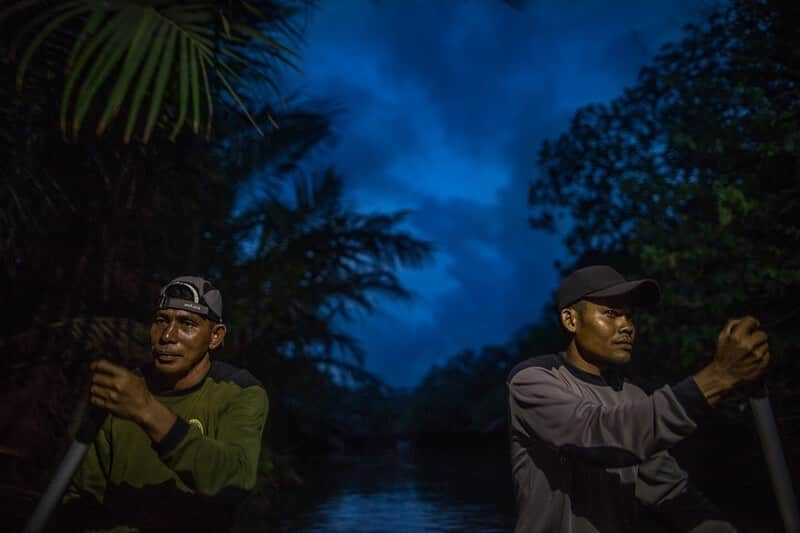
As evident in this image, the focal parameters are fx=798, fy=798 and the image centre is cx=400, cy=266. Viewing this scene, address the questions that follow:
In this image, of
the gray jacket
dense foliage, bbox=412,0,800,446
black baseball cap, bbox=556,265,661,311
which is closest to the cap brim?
black baseball cap, bbox=556,265,661,311

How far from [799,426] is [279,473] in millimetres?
7455

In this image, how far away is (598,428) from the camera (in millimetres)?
2309

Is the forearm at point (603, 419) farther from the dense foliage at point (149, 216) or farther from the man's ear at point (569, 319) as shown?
the dense foliage at point (149, 216)

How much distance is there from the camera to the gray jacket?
222 cm

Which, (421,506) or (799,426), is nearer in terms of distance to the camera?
(799,426)

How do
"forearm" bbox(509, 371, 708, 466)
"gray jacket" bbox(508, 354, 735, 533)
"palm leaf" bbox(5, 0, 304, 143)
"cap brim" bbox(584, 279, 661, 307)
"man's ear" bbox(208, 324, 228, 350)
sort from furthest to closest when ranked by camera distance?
"palm leaf" bbox(5, 0, 304, 143) < "man's ear" bbox(208, 324, 228, 350) < "cap brim" bbox(584, 279, 661, 307) < "gray jacket" bbox(508, 354, 735, 533) < "forearm" bbox(509, 371, 708, 466)

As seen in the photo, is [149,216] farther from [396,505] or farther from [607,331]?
[607,331]

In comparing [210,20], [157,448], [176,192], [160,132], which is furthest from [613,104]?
[157,448]

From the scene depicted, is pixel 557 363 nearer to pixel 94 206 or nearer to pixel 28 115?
pixel 28 115

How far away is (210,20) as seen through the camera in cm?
434

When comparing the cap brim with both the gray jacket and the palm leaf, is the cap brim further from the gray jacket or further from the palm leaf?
the palm leaf

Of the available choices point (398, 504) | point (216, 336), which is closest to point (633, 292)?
point (216, 336)

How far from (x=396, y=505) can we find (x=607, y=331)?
8996 millimetres

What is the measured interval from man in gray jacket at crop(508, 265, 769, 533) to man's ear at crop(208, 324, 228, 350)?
42.3 inches
